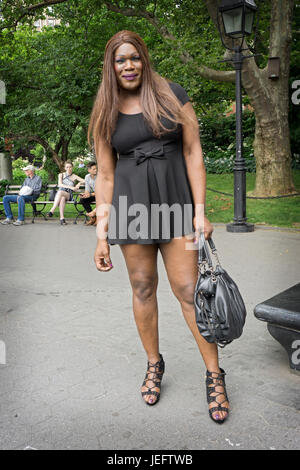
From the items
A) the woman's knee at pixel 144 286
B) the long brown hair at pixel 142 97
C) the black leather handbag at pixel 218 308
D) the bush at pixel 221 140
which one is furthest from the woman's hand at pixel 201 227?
the bush at pixel 221 140

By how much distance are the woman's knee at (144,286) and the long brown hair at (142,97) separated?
0.84 metres

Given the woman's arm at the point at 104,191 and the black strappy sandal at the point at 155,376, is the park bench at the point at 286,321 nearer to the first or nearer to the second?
the black strappy sandal at the point at 155,376

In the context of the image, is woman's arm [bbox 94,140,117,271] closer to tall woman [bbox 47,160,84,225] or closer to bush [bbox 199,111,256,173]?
tall woman [bbox 47,160,84,225]

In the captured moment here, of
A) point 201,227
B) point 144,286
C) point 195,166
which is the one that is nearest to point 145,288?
point 144,286

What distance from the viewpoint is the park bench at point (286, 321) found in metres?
3.24

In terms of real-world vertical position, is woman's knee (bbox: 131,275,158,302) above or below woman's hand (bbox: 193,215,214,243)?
below

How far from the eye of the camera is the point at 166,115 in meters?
2.77

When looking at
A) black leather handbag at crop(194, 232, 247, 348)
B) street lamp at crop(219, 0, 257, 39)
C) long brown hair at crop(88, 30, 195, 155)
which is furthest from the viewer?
street lamp at crop(219, 0, 257, 39)

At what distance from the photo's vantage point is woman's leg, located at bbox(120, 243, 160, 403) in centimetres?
295

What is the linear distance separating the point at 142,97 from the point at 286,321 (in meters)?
1.68

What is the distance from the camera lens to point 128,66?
2.80 meters

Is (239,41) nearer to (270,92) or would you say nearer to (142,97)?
(270,92)

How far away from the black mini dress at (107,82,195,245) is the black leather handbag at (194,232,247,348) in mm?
351

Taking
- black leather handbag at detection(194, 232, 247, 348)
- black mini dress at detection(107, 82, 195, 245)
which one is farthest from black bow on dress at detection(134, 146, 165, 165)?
black leather handbag at detection(194, 232, 247, 348)
